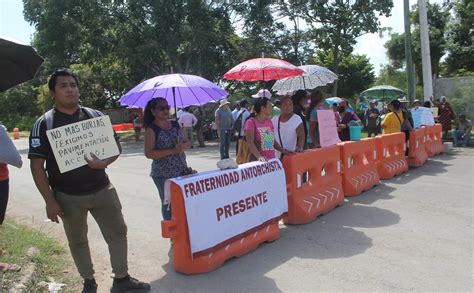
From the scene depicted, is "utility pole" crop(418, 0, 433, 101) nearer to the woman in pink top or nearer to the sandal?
the woman in pink top

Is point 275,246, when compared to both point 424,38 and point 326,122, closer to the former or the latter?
point 326,122

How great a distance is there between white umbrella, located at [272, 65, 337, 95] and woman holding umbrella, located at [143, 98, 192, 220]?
18.2 ft

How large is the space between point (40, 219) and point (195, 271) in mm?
3953

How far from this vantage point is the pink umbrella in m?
7.64

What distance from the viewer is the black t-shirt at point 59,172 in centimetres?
369

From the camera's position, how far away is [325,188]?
22.8ft

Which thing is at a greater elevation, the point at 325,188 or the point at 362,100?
the point at 362,100

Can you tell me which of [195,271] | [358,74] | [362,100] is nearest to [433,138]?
[195,271]

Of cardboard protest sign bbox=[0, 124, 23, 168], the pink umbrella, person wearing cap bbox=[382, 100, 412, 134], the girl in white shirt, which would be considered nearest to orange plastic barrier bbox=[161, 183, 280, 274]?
cardboard protest sign bbox=[0, 124, 23, 168]

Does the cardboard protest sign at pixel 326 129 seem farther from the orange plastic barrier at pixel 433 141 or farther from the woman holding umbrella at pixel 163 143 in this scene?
the orange plastic barrier at pixel 433 141

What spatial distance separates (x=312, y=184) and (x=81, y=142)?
3800 mm

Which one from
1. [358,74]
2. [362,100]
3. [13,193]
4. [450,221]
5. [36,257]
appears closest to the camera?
[36,257]

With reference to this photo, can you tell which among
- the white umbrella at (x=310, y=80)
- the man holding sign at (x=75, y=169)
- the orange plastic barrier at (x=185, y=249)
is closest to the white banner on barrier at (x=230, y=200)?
Answer: the orange plastic barrier at (x=185, y=249)

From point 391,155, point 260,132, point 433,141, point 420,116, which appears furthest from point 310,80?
point 260,132
